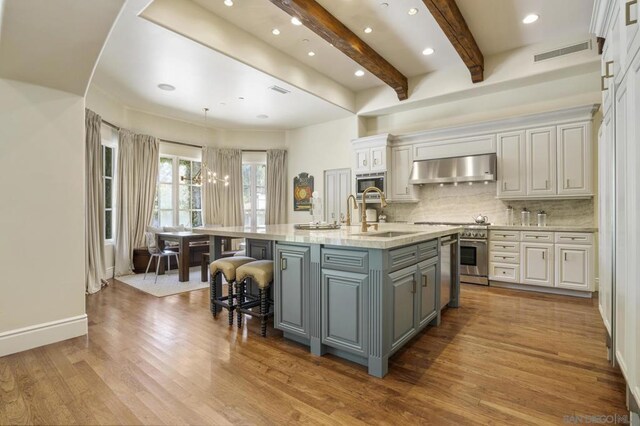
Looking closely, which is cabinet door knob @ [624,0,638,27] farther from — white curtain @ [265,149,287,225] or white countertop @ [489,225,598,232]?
white curtain @ [265,149,287,225]

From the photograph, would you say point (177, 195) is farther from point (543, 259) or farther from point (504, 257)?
point (543, 259)

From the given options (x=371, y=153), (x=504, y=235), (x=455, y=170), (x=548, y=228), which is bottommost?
(x=504, y=235)

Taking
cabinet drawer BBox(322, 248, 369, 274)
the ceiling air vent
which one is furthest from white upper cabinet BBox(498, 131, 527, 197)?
cabinet drawer BBox(322, 248, 369, 274)

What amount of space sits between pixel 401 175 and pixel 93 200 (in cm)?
532

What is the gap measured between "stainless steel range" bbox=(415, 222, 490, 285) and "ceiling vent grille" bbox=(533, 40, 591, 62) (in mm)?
2593

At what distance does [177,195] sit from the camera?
7.16 m

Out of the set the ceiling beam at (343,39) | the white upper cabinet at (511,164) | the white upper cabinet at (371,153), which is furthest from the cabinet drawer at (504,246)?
the ceiling beam at (343,39)

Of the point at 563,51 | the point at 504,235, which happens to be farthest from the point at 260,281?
the point at 563,51

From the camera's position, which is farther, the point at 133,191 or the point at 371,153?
the point at 371,153

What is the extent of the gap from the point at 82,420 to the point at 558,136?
604 centimetres

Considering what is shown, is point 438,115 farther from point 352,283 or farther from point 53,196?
point 53,196

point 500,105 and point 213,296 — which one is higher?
point 500,105

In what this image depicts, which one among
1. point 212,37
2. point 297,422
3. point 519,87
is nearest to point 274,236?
point 297,422

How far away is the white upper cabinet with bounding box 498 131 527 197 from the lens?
4883 millimetres
